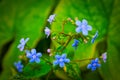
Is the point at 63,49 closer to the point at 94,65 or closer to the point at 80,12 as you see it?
the point at 94,65

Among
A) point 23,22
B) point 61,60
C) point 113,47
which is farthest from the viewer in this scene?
point 23,22

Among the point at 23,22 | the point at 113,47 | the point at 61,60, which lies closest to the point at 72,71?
the point at 61,60

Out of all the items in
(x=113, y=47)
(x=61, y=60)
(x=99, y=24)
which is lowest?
(x=61, y=60)

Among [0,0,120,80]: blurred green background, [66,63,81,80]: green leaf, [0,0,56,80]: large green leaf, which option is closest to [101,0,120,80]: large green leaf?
[0,0,120,80]: blurred green background

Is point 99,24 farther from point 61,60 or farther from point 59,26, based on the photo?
point 61,60

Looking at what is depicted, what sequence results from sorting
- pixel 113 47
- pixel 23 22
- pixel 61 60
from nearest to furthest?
pixel 61 60
pixel 113 47
pixel 23 22

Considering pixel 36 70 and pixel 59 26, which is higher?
pixel 59 26

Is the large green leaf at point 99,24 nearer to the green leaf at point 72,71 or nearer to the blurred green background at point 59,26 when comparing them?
the blurred green background at point 59,26
